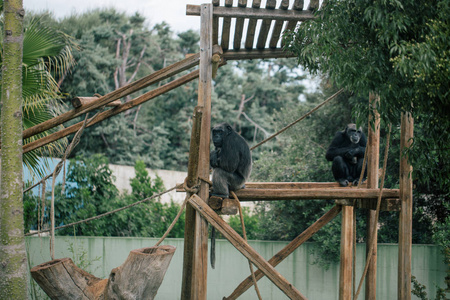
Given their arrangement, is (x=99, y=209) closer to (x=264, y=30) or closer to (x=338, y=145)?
(x=338, y=145)

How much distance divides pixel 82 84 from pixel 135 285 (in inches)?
558

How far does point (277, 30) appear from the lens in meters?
5.67

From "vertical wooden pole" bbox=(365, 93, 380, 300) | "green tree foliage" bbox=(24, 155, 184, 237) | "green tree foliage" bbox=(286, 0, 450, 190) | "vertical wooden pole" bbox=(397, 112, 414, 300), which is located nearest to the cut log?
"green tree foliage" bbox=(286, 0, 450, 190)

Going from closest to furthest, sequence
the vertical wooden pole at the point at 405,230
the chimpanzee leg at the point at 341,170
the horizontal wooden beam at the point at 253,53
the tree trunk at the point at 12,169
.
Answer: the tree trunk at the point at 12,169 → the vertical wooden pole at the point at 405,230 → the horizontal wooden beam at the point at 253,53 → the chimpanzee leg at the point at 341,170

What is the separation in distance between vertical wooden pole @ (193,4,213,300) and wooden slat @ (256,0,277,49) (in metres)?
0.66

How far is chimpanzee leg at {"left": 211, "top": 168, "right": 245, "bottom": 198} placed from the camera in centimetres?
565

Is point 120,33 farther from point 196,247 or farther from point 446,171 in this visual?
point 446,171

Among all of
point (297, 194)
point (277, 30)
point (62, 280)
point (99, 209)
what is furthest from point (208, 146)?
point (99, 209)

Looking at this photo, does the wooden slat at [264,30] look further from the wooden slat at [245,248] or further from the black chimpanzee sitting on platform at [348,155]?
the wooden slat at [245,248]

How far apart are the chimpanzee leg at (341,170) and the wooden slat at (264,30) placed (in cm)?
208

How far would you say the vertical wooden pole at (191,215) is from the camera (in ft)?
15.8

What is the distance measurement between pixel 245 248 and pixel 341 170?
2445 mm

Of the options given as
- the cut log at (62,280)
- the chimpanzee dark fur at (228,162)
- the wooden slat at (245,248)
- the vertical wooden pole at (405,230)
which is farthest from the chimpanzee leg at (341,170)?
the cut log at (62,280)

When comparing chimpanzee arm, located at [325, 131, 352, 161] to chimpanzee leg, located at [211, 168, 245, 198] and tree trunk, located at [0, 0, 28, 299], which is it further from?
tree trunk, located at [0, 0, 28, 299]
